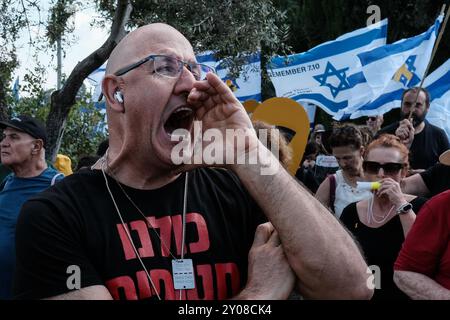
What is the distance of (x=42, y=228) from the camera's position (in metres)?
2.06

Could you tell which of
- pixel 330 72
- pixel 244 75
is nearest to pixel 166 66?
pixel 244 75

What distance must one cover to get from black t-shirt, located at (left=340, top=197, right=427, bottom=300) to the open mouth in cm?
222

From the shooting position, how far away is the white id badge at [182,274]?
2117 millimetres

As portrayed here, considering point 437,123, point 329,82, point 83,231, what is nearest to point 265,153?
point 83,231

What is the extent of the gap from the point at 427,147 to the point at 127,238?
5.10m

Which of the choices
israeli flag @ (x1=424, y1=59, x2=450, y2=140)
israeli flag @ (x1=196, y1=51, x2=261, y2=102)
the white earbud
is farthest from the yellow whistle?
israeli flag @ (x1=196, y1=51, x2=261, y2=102)

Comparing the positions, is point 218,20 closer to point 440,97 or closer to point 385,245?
point 440,97

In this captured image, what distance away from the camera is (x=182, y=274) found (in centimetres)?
212

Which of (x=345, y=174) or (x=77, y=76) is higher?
(x=77, y=76)

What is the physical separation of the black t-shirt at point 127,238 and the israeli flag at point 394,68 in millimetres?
6849

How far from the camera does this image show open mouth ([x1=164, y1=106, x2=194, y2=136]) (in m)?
2.34

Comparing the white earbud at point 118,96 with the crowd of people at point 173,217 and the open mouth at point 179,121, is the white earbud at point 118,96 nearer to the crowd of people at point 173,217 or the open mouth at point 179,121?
the crowd of people at point 173,217

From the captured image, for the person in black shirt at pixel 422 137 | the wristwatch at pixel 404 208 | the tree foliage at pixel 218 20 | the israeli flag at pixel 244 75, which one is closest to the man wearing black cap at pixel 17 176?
the wristwatch at pixel 404 208

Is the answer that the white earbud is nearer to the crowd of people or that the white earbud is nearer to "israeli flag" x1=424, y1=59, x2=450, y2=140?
the crowd of people
